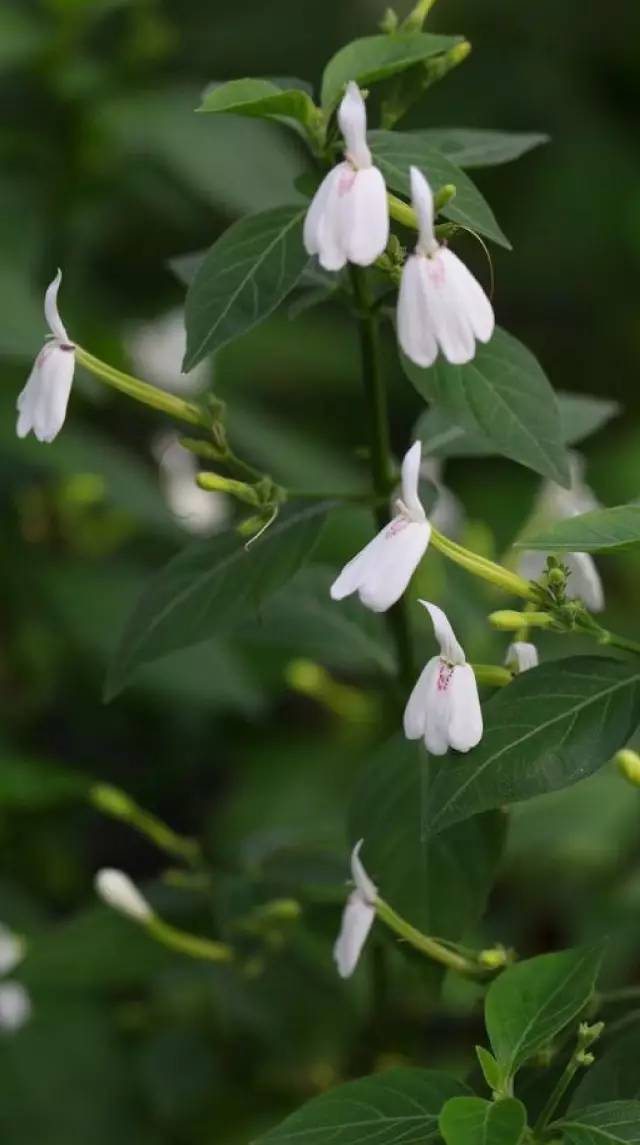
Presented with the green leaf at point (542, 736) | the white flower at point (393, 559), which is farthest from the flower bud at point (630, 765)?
the white flower at point (393, 559)

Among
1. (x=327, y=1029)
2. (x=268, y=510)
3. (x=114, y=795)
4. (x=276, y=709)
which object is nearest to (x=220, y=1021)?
(x=327, y=1029)

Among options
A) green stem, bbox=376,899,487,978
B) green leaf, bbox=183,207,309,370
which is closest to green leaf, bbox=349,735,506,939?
green stem, bbox=376,899,487,978

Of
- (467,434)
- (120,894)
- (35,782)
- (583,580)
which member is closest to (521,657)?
(583,580)

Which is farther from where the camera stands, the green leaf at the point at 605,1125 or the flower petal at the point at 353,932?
the flower petal at the point at 353,932

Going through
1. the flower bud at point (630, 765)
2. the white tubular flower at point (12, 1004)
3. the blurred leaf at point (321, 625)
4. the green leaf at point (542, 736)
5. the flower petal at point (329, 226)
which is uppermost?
the flower petal at point (329, 226)

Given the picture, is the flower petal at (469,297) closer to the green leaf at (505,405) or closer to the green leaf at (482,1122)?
the green leaf at (505,405)

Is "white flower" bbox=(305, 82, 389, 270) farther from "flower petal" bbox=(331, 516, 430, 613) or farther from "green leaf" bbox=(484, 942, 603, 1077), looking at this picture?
"green leaf" bbox=(484, 942, 603, 1077)

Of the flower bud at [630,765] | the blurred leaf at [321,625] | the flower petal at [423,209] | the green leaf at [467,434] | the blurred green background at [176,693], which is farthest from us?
the blurred green background at [176,693]
